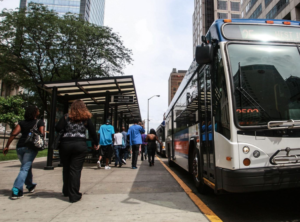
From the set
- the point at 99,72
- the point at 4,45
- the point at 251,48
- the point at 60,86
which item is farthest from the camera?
the point at 99,72

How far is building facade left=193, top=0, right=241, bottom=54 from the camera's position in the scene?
67438mm

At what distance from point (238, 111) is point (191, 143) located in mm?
2650

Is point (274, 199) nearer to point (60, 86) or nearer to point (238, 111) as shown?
point (238, 111)

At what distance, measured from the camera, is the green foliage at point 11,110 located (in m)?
27.4

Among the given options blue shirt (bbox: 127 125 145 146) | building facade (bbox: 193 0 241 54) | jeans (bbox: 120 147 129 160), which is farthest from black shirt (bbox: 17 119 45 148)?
building facade (bbox: 193 0 241 54)

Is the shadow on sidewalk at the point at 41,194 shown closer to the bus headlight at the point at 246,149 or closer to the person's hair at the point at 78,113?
the person's hair at the point at 78,113

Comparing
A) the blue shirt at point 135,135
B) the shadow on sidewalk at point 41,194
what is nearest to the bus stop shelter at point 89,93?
the blue shirt at point 135,135

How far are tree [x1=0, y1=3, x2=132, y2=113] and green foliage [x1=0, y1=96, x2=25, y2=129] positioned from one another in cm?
483

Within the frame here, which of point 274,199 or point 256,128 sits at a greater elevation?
point 256,128

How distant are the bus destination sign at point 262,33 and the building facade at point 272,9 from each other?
30.7m

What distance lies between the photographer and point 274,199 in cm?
495

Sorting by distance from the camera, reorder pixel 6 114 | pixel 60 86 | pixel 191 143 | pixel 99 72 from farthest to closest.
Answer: pixel 6 114 → pixel 99 72 → pixel 60 86 → pixel 191 143

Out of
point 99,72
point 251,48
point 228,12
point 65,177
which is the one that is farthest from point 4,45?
point 228,12

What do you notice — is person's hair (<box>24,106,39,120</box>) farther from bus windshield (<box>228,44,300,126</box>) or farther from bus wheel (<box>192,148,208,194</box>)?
bus windshield (<box>228,44,300,126</box>)
